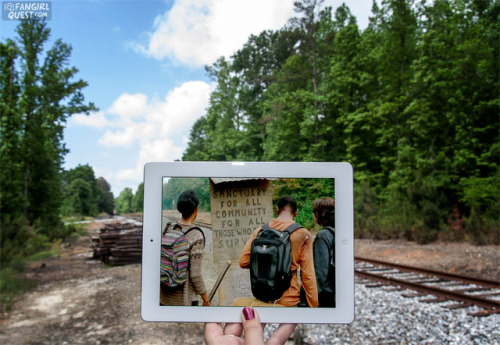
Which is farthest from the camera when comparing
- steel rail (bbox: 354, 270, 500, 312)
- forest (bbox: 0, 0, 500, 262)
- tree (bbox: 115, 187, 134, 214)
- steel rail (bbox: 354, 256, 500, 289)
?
tree (bbox: 115, 187, 134, 214)

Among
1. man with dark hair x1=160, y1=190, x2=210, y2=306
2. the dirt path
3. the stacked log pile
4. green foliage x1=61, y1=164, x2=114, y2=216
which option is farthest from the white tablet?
green foliage x1=61, y1=164, x2=114, y2=216

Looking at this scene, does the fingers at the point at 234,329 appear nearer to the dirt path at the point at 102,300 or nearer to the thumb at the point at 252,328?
the thumb at the point at 252,328

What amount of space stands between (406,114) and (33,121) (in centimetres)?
2257

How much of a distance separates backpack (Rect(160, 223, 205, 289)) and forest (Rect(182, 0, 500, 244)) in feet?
46.6

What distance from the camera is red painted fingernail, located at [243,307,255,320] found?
60.2 inches

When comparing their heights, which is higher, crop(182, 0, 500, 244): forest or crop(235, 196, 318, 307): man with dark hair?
crop(182, 0, 500, 244): forest

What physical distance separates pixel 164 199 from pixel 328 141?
71.9 feet

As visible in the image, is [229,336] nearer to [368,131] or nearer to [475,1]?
[368,131]

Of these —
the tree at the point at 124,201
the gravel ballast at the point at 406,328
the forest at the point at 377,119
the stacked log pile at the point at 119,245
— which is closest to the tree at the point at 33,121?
the forest at the point at 377,119

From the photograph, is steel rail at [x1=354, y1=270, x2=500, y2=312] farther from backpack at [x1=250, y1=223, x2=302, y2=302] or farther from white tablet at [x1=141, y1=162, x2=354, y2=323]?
backpack at [x1=250, y1=223, x2=302, y2=302]

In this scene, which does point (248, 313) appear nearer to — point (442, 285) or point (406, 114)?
point (442, 285)

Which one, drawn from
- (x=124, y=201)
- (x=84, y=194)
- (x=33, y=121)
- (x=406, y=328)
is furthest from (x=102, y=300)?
(x=124, y=201)

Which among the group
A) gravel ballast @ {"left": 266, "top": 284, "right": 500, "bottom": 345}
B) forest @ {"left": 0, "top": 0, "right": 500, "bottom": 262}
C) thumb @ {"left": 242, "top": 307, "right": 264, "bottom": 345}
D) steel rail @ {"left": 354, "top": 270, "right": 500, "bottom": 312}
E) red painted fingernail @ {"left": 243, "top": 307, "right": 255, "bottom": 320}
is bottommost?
gravel ballast @ {"left": 266, "top": 284, "right": 500, "bottom": 345}

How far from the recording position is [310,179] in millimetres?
1558
